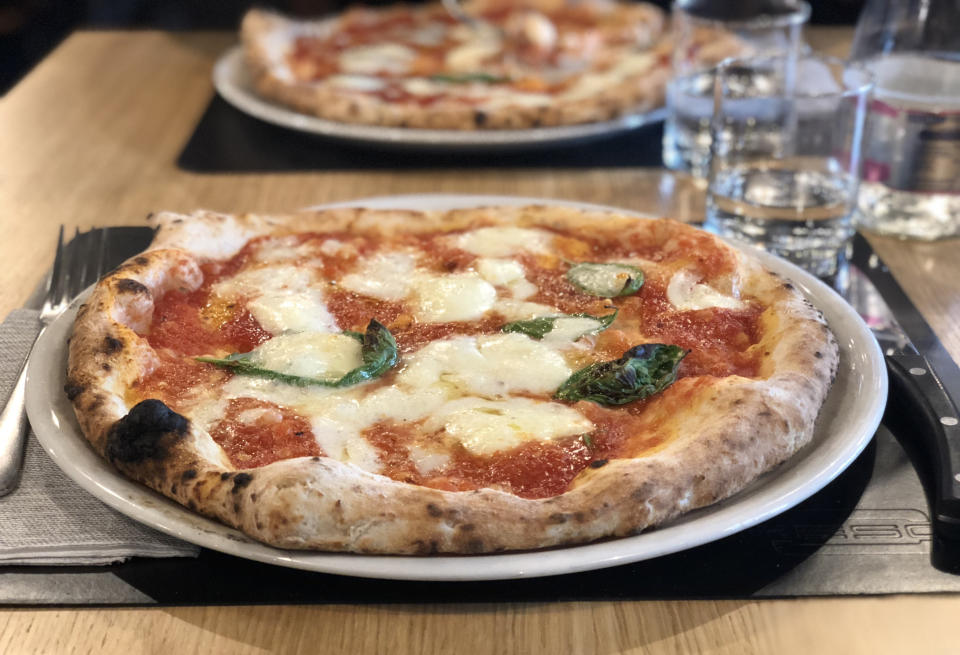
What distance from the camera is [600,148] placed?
316 centimetres

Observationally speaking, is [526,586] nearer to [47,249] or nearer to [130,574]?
[130,574]

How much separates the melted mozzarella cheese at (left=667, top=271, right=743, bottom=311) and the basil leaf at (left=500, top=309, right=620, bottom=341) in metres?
0.13

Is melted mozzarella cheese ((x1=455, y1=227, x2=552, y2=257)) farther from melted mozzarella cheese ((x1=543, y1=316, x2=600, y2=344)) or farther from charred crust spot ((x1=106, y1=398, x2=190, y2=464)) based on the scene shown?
charred crust spot ((x1=106, y1=398, x2=190, y2=464))

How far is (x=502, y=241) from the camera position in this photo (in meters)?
2.12

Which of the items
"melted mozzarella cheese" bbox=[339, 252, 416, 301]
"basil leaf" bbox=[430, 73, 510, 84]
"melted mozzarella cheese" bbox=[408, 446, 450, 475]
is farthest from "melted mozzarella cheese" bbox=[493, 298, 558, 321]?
"basil leaf" bbox=[430, 73, 510, 84]

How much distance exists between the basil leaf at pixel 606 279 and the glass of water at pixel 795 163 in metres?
0.48

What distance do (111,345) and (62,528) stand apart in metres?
0.33

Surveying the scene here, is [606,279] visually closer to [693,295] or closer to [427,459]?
[693,295]

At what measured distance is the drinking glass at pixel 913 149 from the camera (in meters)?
2.48

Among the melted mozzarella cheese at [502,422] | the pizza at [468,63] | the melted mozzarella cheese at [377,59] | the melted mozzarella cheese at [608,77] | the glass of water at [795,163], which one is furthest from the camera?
the melted mozzarella cheese at [377,59]

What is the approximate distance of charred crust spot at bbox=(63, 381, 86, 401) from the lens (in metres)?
1.55

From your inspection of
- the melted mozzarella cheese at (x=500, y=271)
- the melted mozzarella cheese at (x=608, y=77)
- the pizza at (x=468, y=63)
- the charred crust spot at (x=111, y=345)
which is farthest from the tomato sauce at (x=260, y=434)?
the melted mozzarella cheese at (x=608, y=77)

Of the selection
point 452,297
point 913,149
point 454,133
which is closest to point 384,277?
point 452,297

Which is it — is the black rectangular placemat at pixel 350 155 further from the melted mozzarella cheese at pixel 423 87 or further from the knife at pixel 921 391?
the knife at pixel 921 391
